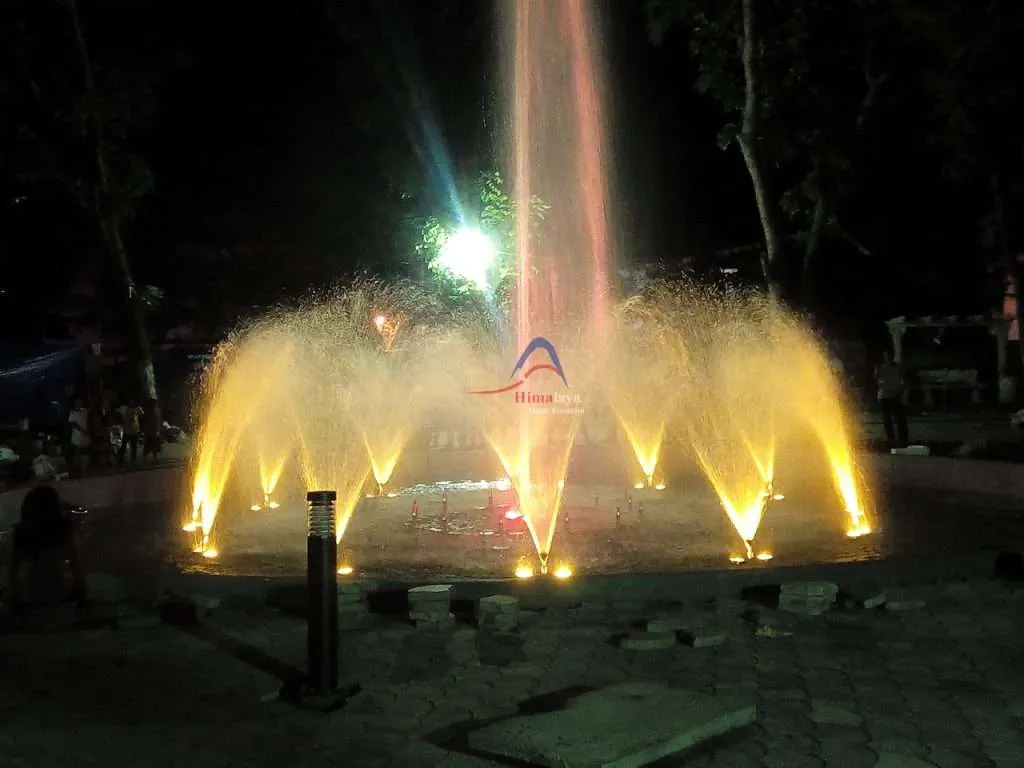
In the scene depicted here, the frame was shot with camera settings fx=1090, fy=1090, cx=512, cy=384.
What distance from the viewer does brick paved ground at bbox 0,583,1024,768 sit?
5.42m

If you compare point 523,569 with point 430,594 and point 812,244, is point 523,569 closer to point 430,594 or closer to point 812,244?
point 430,594

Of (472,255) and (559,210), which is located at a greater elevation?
(559,210)

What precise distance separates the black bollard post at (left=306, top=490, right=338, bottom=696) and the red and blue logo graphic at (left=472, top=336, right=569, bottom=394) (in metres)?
15.5

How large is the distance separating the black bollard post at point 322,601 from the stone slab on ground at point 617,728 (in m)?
1.11

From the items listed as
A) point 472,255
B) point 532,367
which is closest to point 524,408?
point 532,367

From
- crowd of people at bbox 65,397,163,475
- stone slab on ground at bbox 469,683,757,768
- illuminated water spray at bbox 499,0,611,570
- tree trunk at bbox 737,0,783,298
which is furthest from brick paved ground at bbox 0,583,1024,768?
tree trunk at bbox 737,0,783,298

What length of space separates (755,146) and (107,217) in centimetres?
1469

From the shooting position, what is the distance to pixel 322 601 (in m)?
6.28

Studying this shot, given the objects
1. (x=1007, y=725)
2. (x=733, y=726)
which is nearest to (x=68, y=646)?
(x=733, y=726)

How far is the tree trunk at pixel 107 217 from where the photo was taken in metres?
23.5

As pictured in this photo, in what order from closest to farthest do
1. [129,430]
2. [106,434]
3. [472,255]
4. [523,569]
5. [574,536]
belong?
[523,569], [574,536], [106,434], [129,430], [472,255]

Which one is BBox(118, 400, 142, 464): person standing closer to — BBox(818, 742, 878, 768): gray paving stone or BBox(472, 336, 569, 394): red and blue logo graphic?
BBox(472, 336, 569, 394): red and blue logo graphic

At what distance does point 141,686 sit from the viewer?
658cm

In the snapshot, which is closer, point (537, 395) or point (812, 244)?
point (537, 395)
